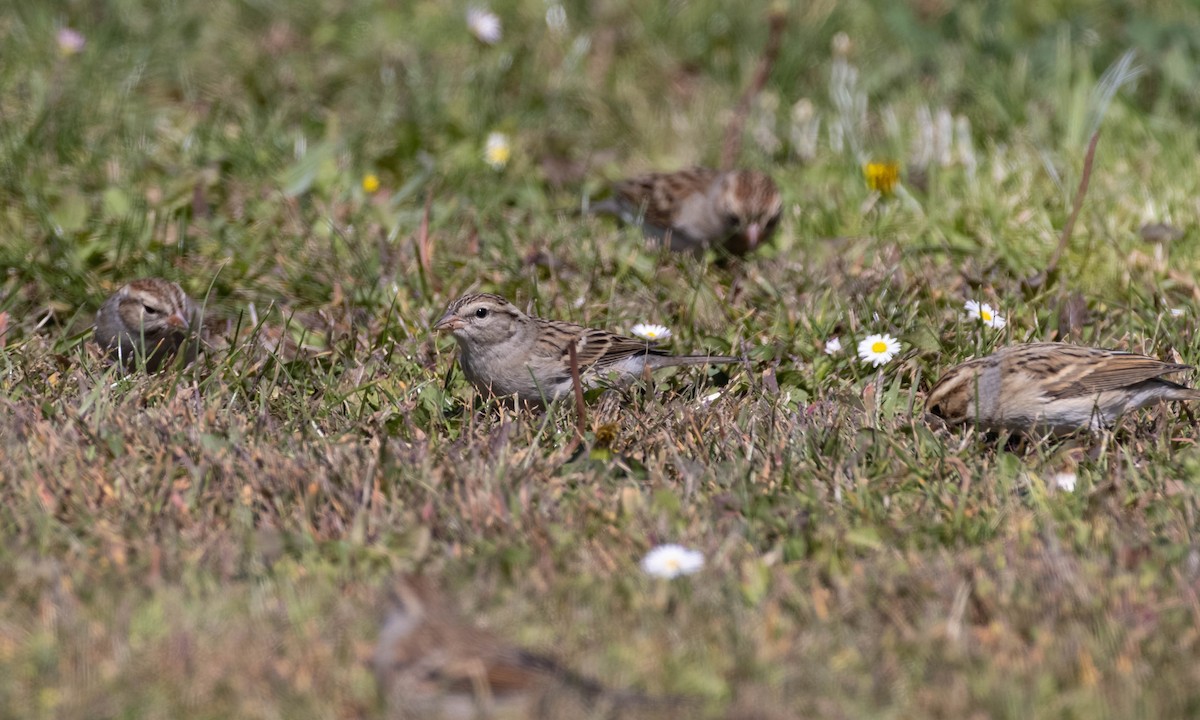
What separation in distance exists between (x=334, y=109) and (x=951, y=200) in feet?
13.5

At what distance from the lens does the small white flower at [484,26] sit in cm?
1023

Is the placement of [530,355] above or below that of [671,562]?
below

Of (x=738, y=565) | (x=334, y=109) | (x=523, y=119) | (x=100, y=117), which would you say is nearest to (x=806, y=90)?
(x=523, y=119)

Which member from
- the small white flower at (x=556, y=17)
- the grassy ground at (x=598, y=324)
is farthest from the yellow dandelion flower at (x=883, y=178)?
the small white flower at (x=556, y=17)

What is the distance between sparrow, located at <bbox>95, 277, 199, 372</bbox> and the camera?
631 cm

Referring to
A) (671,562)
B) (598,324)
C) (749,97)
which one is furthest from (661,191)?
(671,562)

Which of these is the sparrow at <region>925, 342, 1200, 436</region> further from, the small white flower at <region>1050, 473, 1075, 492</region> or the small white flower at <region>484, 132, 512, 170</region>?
the small white flower at <region>484, 132, 512, 170</region>

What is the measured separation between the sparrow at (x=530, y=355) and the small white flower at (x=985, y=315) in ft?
4.04

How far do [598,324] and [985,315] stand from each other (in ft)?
5.92

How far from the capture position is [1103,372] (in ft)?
18.7

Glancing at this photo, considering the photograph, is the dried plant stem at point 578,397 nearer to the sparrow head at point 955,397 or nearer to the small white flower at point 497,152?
the sparrow head at point 955,397

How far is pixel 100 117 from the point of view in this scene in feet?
28.9

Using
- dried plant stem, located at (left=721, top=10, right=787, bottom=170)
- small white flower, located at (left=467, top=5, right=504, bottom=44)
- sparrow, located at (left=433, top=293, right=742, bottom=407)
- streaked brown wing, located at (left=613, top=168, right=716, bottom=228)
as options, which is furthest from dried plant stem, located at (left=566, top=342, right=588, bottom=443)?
small white flower, located at (left=467, top=5, right=504, bottom=44)

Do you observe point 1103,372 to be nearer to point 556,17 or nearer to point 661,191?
point 661,191
